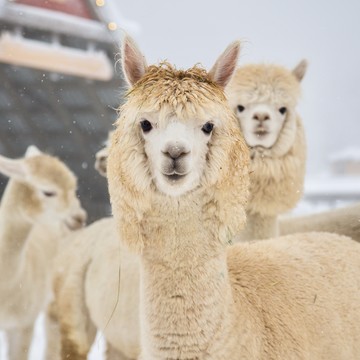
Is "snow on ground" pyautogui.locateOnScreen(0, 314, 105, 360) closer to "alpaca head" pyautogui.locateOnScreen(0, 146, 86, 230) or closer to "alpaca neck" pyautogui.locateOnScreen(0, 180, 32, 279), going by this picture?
"alpaca neck" pyautogui.locateOnScreen(0, 180, 32, 279)

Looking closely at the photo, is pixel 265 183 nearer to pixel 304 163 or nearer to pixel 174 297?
pixel 304 163

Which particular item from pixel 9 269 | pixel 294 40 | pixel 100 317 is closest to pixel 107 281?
pixel 100 317

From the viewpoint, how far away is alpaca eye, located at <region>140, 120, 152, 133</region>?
99cm

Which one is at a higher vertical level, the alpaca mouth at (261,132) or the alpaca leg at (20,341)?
the alpaca mouth at (261,132)

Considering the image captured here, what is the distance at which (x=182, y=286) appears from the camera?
101cm

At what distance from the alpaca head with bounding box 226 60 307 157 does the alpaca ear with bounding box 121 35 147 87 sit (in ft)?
1.53

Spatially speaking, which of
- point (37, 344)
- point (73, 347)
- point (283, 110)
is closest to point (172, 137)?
point (283, 110)

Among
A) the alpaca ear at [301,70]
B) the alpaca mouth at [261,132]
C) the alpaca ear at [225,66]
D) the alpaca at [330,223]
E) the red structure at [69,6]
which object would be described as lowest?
the alpaca at [330,223]

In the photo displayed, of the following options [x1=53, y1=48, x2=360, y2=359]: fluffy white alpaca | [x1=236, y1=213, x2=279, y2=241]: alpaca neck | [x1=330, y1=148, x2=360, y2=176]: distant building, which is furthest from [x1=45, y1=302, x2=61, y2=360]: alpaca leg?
[x1=330, y1=148, x2=360, y2=176]: distant building

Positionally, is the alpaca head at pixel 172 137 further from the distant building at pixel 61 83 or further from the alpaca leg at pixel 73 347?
the distant building at pixel 61 83

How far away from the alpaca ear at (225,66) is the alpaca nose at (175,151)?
208 mm

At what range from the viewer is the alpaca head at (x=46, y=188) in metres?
1.89

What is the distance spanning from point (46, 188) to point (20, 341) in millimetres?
612

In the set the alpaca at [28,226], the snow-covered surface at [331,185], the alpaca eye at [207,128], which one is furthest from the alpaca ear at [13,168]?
the snow-covered surface at [331,185]
